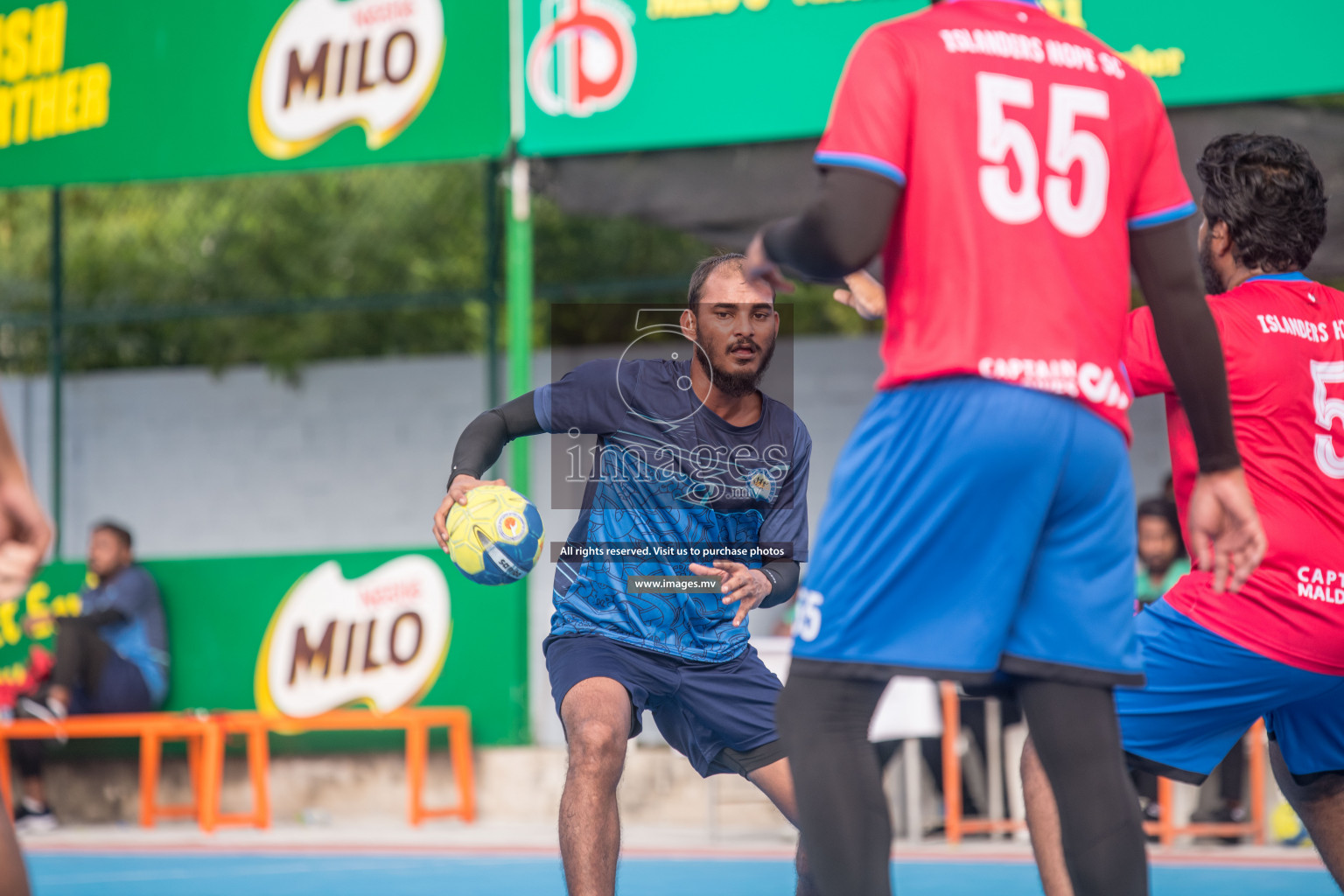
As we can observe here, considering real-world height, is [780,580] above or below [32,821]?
above

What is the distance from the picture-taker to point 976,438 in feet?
9.23

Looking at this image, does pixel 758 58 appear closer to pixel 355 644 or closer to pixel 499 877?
pixel 355 644

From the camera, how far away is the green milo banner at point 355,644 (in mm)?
10641

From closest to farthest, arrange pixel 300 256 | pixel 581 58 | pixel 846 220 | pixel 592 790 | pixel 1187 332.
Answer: pixel 846 220
pixel 1187 332
pixel 592 790
pixel 581 58
pixel 300 256

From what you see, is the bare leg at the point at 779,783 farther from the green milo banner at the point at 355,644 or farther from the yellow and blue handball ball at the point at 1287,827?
the green milo banner at the point at 355,644

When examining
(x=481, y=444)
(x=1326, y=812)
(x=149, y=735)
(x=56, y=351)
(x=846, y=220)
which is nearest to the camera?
(x=846, y=220)

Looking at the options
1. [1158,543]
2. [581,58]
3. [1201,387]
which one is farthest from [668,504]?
[581,58]

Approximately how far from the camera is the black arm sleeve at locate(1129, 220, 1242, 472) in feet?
10.0

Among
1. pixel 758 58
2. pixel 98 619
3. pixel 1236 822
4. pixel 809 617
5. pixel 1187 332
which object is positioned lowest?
pixel 1236 822

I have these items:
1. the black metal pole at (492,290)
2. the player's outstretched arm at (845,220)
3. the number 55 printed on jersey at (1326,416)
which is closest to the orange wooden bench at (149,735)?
the black metal pole at (492,290)

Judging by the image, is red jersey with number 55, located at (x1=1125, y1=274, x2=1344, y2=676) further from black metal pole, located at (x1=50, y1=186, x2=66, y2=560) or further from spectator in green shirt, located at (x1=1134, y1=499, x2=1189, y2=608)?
black metal pole, located at (x1=50, y1=186, x2=66, y2=560)

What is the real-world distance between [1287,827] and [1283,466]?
535 cm

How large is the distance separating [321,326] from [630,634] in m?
13.1

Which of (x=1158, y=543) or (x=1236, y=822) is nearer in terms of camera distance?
(x=1236, y=822)
